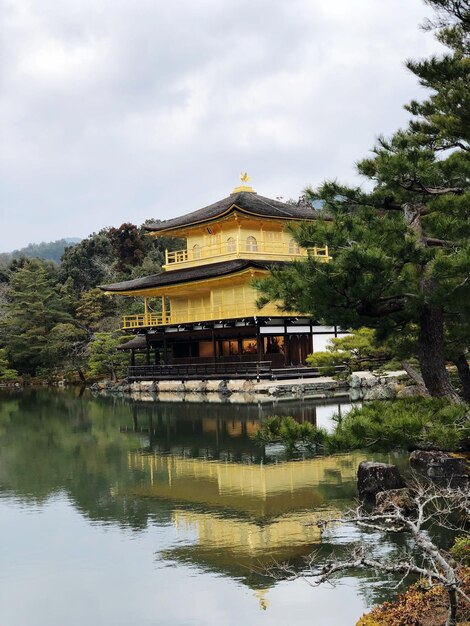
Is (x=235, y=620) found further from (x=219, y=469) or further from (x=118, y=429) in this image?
(x=118, y=429)

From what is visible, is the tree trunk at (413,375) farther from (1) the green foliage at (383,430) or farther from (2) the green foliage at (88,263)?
(2) the green foliage at (88,263)

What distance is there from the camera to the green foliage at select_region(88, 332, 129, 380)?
121 ft

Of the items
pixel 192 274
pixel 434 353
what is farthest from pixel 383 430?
pixel 192 274

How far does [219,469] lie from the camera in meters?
13.1

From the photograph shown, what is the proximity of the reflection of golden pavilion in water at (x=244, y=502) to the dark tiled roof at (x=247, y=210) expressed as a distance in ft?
57.9

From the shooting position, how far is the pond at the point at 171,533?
6723 millimetres

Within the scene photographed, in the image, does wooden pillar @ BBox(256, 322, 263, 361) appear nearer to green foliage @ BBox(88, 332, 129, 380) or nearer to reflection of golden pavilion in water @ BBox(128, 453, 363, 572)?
green foliage @ BBox(88, 332, 129, 380)

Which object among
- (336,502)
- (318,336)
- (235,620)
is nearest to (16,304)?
(318,336)

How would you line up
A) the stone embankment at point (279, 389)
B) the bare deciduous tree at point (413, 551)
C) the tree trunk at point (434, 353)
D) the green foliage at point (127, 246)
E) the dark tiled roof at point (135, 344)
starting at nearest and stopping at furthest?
1. the bare deciduous tree at point (413, 551)
2. the tree trunk at point (434, 353)
3. the stone embankment at point (279, 389)
4. the dark tiled roof at point (135, 344)
5. the green foliage at point (127, 246)

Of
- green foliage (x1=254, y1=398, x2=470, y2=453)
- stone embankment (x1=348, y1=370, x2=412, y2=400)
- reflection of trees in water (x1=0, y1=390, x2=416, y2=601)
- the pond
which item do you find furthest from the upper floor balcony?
green foliage (x1=254, y1=398, x2=470, y2=453)

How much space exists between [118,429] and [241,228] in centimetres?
1405

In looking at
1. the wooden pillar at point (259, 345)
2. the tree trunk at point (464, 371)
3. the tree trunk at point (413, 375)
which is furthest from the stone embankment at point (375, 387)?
the tree trunk at point (464, 371)

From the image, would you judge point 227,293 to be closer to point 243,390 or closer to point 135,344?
point 243,390

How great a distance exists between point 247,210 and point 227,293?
3.68 meters
